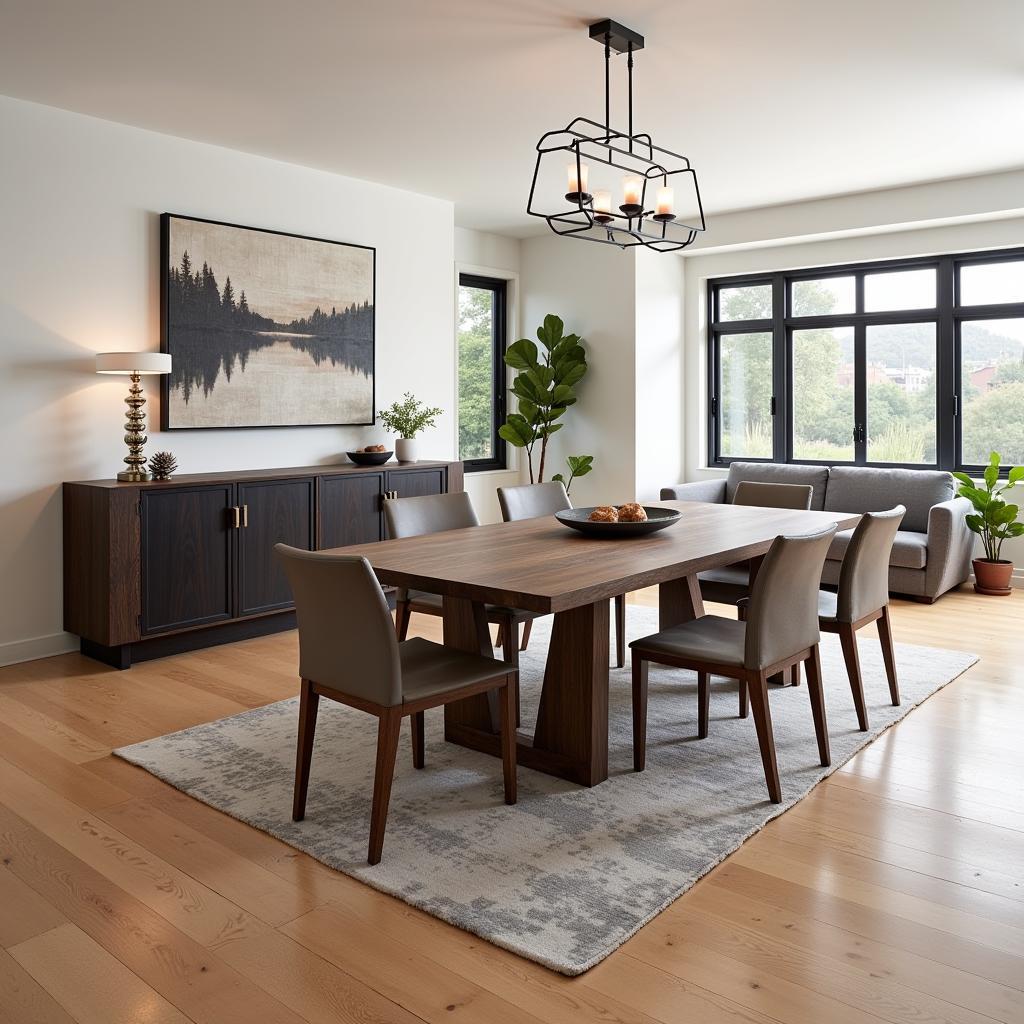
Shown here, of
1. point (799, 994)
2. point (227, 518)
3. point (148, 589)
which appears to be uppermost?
point (227, 518)

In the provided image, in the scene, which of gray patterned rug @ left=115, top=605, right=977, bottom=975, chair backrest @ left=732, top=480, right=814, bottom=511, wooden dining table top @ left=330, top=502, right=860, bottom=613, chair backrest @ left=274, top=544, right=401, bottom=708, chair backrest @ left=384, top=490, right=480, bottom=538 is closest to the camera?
gray patterned rug @ left=115, top=605, right=977, bottom=975

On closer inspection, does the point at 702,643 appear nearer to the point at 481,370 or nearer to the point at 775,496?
the point at 775,496

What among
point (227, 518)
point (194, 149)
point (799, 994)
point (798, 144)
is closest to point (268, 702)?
point (227, 518)

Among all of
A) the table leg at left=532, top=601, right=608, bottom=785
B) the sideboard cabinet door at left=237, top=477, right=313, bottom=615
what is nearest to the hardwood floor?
the table leg at left=532, top=601, right=608, bottom=785

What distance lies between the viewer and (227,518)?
15.6ft

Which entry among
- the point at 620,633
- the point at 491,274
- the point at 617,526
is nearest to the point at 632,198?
the point at 617,526

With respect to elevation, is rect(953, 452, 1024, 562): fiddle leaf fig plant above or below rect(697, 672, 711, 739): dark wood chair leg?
above

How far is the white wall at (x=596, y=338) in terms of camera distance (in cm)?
729

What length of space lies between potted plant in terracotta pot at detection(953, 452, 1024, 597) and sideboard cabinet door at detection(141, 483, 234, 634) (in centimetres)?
458

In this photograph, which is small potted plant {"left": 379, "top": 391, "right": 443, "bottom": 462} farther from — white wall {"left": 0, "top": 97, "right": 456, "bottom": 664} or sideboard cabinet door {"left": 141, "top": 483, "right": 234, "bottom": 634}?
sideboard cabinet door {"left": 141, "top": 483, "right": 234, "bottom": 634}

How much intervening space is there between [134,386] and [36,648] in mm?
1368

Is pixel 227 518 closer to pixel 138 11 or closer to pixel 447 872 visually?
pixel 138 11

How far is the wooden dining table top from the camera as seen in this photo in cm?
259

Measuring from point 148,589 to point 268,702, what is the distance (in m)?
0.96
